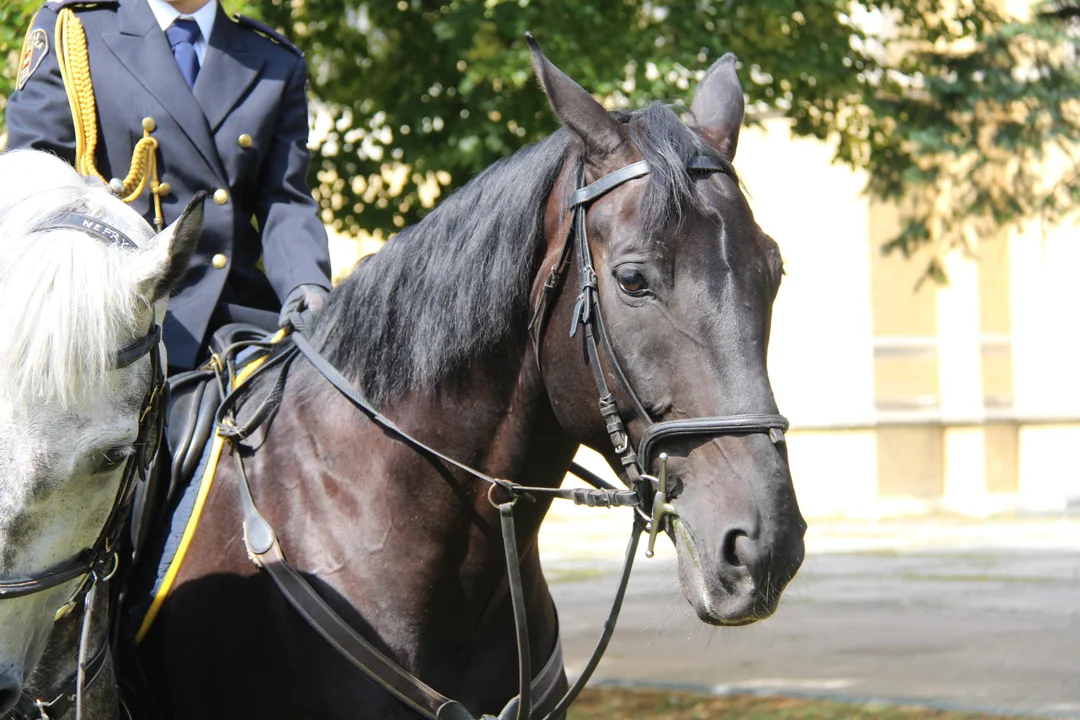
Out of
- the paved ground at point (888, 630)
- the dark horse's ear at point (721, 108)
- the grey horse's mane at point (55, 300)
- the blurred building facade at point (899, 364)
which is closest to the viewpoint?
the grey horse's mane at point (55, 300)

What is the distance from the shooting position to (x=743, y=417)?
2.59 metres

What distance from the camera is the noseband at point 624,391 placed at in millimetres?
2605

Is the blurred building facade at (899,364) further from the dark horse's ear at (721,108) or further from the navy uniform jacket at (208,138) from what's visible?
the dark horse's ear at (721,108)

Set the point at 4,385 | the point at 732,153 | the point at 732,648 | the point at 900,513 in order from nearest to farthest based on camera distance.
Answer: the point at 4,385
the point at 732,153
the point at 732,648
the point at 900,513

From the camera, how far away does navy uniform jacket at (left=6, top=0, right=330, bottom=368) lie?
3633mm

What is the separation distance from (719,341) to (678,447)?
0.73 ft

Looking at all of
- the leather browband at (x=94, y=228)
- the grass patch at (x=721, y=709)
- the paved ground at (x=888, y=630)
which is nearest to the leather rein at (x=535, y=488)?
the paved ground at (x=888, y=630)

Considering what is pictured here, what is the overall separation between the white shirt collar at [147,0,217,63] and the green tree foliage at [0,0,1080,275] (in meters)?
1.75

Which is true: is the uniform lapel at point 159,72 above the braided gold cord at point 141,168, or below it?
above

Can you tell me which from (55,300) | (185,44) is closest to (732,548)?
(55,300)

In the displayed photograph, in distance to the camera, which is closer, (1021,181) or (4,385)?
(4,385)

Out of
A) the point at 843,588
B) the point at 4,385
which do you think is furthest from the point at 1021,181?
the point at 4,385

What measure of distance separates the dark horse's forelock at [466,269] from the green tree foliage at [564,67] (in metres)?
2.80

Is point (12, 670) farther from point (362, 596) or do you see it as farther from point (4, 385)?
point (362, 596)
